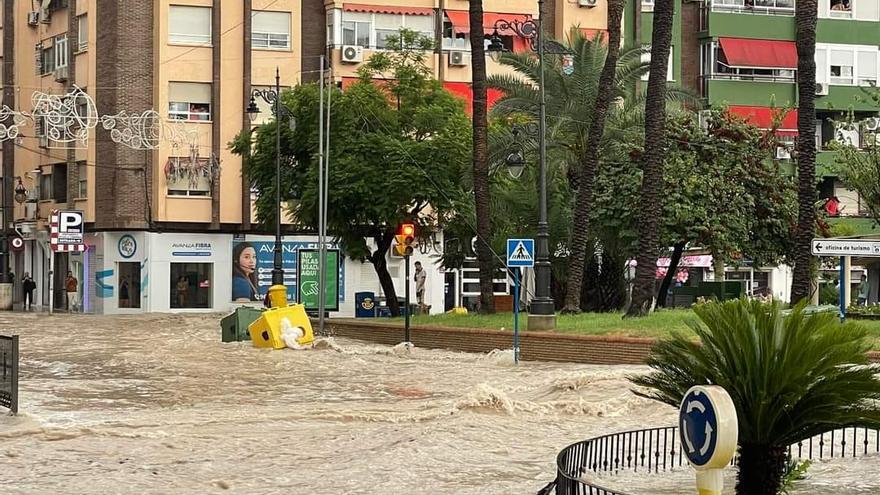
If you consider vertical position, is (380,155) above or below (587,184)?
above

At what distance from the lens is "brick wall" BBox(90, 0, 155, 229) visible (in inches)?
2286

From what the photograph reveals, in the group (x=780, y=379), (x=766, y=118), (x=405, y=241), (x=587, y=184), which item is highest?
(x=766, y=118)

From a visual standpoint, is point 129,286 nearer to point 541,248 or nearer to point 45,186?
point 45,186

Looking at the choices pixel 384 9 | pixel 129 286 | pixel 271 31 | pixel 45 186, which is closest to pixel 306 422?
pixel 129 286

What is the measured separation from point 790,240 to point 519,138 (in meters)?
7.93

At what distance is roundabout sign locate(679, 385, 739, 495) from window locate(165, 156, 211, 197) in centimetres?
5255

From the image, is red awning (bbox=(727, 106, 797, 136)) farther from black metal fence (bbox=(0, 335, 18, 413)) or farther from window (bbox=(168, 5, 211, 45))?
black metal fence (bbox=(0, 335, 18, 413))

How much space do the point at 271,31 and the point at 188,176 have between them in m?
6.84

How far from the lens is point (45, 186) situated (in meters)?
64.5

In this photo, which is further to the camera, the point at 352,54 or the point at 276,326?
the point at 352,54

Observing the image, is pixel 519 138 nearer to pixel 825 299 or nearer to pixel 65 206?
pixel 825 299

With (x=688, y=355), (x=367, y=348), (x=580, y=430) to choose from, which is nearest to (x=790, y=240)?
(x=367, y=348)

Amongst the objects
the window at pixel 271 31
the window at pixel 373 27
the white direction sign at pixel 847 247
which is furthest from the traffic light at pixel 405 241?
the window at pixel 271 31

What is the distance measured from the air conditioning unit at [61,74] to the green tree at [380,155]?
1735cm
